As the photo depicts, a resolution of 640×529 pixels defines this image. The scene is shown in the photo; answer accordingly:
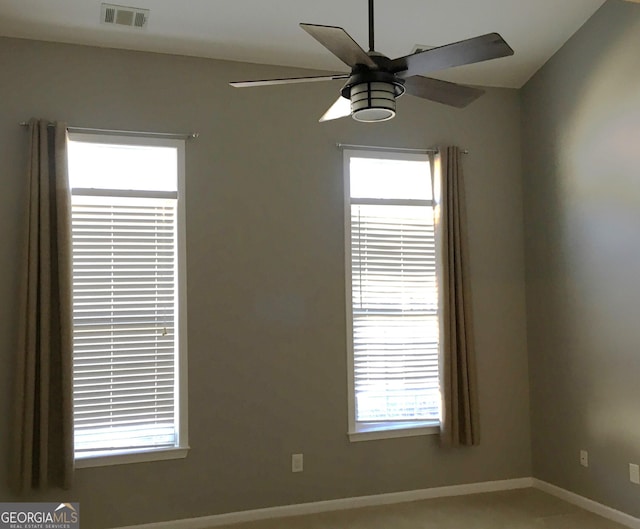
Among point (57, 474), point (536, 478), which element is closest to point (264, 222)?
point (57, 474)

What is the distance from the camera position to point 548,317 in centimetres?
466

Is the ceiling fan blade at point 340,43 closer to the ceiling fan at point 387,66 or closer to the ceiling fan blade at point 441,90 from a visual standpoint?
the ceiling fan at point 387,66

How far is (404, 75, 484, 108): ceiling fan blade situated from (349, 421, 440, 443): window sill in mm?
2469

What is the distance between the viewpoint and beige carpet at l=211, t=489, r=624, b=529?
4016 millimetres

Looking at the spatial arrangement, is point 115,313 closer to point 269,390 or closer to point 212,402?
point 212,402

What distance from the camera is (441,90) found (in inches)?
108

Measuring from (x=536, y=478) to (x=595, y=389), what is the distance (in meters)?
0.98

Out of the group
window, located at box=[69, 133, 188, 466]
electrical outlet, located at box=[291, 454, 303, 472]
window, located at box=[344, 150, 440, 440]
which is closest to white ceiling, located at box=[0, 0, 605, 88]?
window, located at box=[69, 133, 188, 466]

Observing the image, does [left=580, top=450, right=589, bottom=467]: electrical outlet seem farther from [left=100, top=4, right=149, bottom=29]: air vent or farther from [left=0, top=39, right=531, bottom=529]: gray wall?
[left=100, top=4, right=149, bottom=29]: air vent

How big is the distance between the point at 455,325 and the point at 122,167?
8.29ft

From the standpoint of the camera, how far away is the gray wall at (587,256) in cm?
395

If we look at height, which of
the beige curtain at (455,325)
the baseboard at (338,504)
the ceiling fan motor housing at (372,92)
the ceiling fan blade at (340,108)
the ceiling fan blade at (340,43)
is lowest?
the baseboard at (338,504)

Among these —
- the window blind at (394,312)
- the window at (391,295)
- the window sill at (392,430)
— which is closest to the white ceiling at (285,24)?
the window at (391,295)

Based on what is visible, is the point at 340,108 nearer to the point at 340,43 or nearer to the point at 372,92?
the point at 372,92
